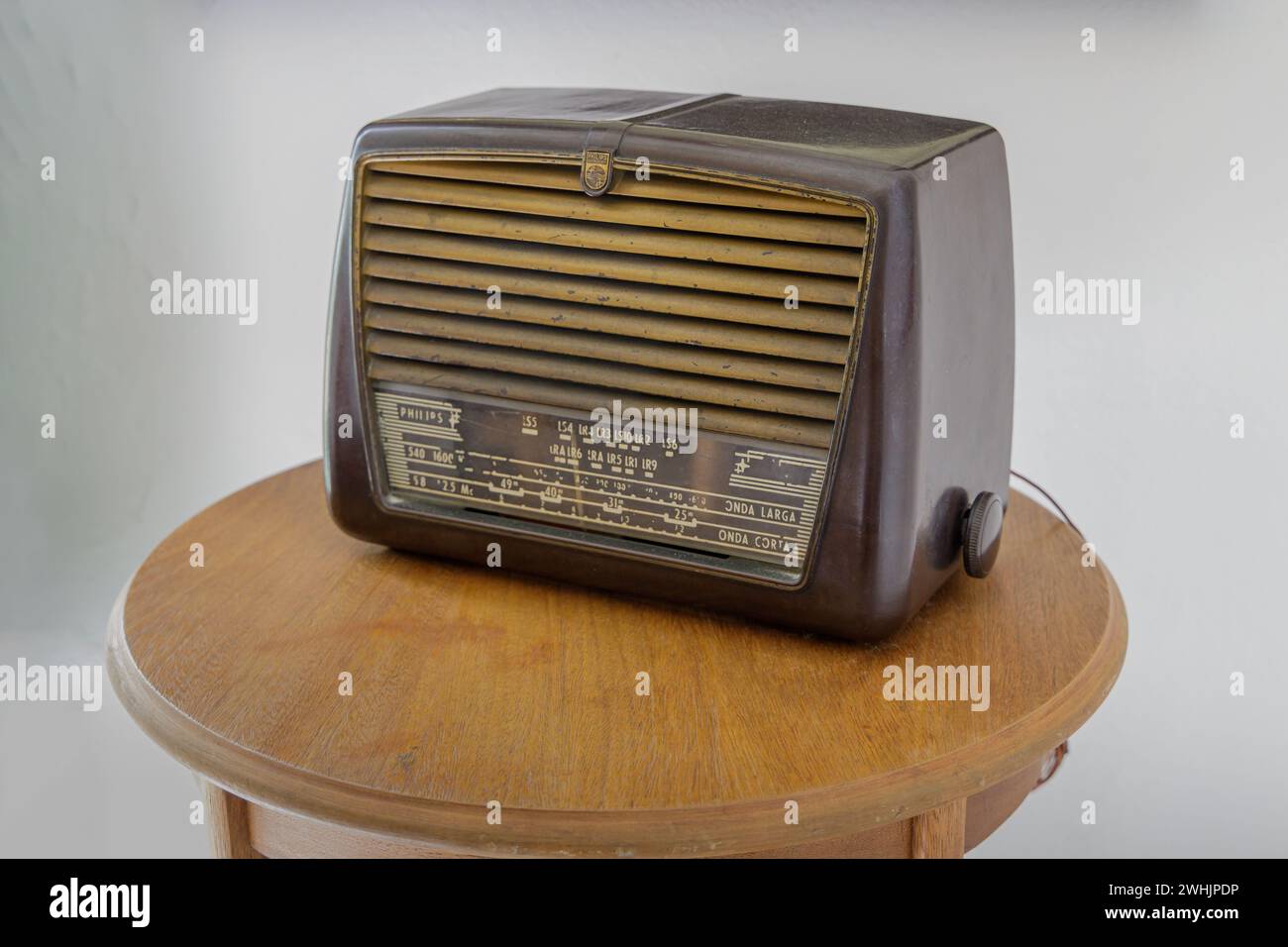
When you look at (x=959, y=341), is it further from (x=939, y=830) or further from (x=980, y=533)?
(x=939, y=830)

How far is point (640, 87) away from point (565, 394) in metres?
0.69

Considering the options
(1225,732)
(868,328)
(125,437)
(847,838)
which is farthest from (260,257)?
(1225,732)

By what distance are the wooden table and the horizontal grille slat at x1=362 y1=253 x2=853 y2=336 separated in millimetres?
249

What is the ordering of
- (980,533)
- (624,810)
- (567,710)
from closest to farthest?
(624,810) < (567,710) < (980,533)

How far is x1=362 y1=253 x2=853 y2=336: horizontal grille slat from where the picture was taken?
1.03 meters

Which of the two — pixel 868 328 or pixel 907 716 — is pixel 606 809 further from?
pixel 868 328

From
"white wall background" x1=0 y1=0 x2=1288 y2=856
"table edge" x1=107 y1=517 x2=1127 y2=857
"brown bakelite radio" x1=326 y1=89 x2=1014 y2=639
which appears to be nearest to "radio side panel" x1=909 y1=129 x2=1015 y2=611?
"brown bakelite radio" x1=326 y1=89 x2=1014 y2=639

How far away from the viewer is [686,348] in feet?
3.51

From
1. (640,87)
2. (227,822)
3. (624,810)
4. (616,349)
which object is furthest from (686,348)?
(640,87)

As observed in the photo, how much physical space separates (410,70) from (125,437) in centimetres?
62

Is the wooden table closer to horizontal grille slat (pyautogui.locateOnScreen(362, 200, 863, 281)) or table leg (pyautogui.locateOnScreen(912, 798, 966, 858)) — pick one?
table leg (pyautogui.locateOnScreen(912, 798, 966, 858))

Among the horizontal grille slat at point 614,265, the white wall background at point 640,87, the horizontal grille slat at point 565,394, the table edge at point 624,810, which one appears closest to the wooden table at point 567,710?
the table edge at point 624,810

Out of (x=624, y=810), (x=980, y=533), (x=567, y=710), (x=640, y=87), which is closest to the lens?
(x=624, y=810)

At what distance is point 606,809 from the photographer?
892 millimetres
